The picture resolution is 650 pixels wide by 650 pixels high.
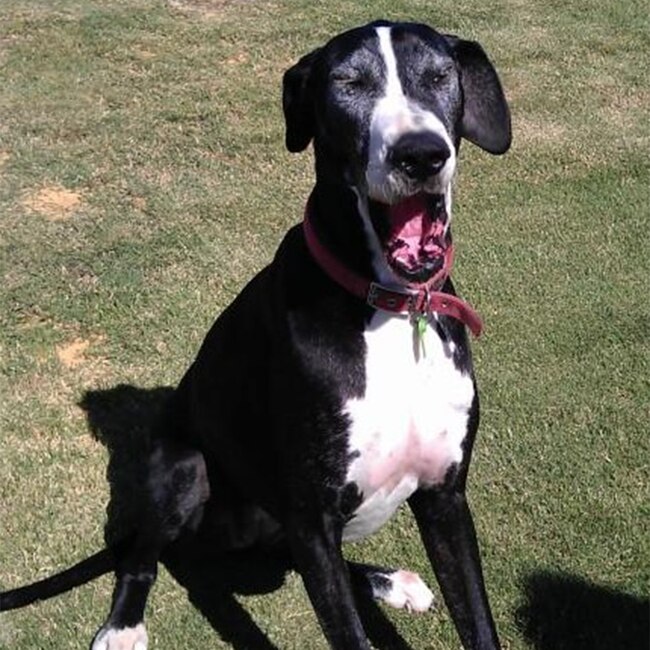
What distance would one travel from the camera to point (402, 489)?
10.9ft

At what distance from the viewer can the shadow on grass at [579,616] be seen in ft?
12.3

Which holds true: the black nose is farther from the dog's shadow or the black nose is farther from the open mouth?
the dog's shadow

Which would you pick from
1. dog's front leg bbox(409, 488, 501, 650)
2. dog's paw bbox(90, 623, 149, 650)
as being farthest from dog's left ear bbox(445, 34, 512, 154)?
dog's paw bbox(90, 623, 149, 650)

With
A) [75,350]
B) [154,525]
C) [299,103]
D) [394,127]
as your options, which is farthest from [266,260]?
[394,127]

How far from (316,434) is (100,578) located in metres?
1.23

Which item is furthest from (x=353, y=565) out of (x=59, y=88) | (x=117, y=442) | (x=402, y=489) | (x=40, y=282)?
(x=59, y=88)

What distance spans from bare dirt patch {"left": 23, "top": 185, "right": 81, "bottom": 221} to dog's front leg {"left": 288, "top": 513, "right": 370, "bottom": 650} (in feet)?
11.5

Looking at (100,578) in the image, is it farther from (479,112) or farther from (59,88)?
(59,88)

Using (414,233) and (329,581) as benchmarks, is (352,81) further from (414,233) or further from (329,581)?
(329,581)

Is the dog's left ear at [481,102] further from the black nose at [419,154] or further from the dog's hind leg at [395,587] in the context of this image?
the dog's hind leg at [395,587]

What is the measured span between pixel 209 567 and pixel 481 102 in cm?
180

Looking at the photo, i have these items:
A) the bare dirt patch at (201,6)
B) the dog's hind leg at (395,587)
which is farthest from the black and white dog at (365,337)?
the bare dirt patch at (201,6)

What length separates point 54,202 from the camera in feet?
21.4

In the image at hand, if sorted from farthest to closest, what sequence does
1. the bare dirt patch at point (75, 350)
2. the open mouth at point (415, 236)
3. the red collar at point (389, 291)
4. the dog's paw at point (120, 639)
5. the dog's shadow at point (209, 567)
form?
the bare dirt patch at point (75, 350)
the dog's shadow at point (209, 567)
the dog's paw at point (120, 639)
the red collar at point (389, 291)
the open mouth at point (415, 236)
